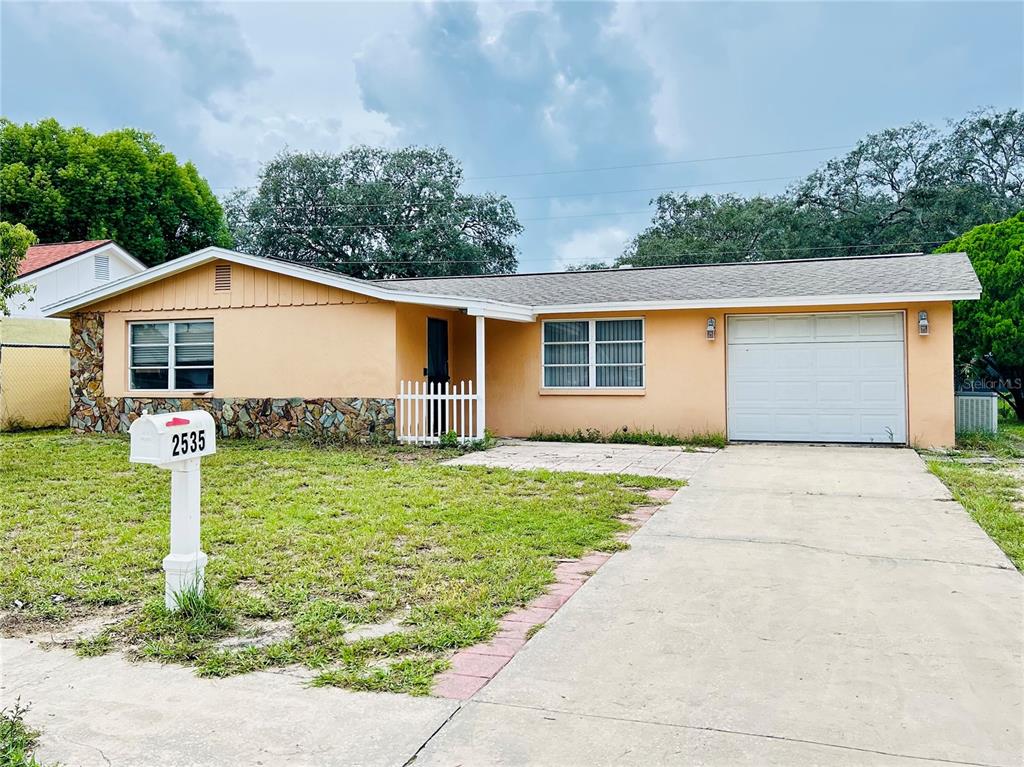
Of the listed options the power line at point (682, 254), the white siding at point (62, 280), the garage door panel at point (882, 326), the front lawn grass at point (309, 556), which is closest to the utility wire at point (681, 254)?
the power line at point (682, 254)

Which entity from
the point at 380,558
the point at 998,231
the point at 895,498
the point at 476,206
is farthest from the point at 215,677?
the point at 476,206

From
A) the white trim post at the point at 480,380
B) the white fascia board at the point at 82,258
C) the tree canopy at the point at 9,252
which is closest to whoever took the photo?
the tree canopy at the point at 9,252

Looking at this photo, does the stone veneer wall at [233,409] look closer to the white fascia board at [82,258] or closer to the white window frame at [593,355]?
the white window frame at [593,355]

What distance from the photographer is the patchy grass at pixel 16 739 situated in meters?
2.53

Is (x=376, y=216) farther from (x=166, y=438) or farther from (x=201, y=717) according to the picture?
(x=201, y=717)

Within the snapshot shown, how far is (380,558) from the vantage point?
16.8 feet

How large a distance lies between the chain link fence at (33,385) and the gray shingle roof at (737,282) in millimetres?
6951

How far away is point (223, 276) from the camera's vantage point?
41.7 feet

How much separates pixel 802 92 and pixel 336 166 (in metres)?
22.5

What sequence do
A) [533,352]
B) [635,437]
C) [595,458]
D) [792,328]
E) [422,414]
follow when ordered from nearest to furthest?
[595,458] < [792,328] < [422,414] < [635,437] < [533,352]

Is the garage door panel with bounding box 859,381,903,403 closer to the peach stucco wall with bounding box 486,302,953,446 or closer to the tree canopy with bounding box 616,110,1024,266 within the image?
the peach stucco wall with bounding box 486,302,953,446

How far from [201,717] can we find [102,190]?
100 feet

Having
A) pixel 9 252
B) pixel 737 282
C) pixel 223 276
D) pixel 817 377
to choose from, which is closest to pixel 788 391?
pixel 817 377

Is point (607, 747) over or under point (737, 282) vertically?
under
